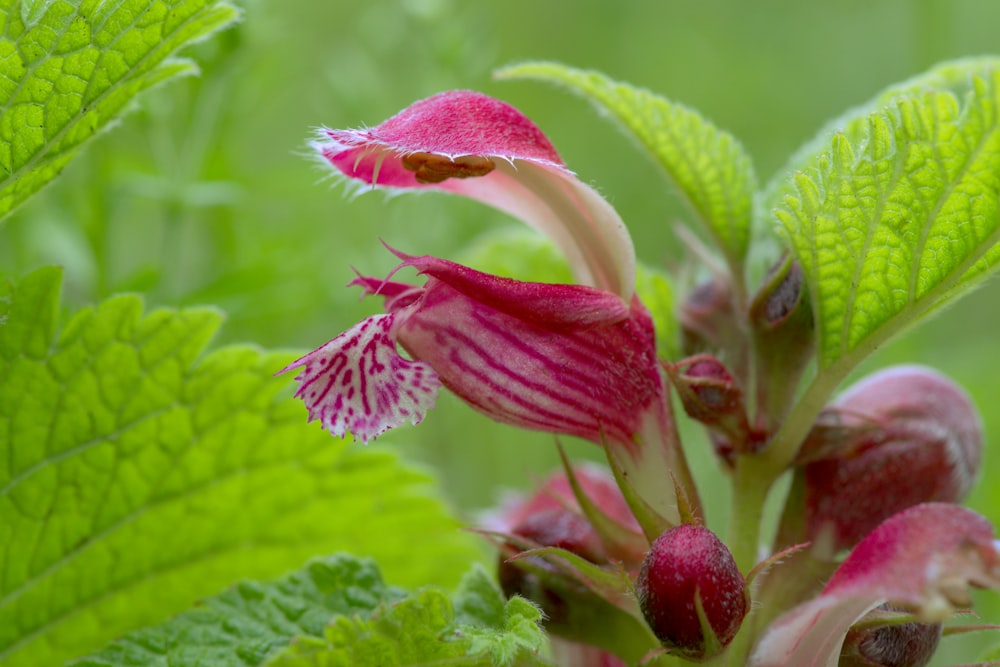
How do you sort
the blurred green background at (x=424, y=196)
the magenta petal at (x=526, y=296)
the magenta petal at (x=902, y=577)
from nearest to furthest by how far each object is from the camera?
the magenta petal at (x=902, y=577) < the magenta petal at (x=526, y=296) < the blurred green background at (x=424, y=196)

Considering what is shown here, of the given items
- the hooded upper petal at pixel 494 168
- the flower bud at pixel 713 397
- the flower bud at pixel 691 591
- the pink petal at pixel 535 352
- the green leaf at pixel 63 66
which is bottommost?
the flower bud at pixel 691 591

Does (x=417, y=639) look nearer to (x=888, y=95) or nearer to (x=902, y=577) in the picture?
(x=902, y=577)

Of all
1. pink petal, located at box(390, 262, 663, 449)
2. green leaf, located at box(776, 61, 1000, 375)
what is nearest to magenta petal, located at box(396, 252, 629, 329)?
pink petal, located at box(390, 262, 663, 449)

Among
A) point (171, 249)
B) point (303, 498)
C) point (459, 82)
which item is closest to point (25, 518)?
point (303, 498)

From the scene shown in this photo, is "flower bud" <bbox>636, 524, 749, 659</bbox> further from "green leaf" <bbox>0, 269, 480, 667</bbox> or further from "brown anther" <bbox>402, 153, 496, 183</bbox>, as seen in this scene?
"green leaf" <bbox>0, 269, 480, 667</bbox>

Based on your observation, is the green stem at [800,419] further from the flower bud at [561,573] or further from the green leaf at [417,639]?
the green leaf at [417,639]

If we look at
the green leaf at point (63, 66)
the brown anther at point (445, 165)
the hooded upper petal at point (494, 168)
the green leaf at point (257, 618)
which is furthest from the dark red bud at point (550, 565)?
the green leaf at point (63, 66)

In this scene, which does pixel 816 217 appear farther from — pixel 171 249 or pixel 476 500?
pixel 476 500
